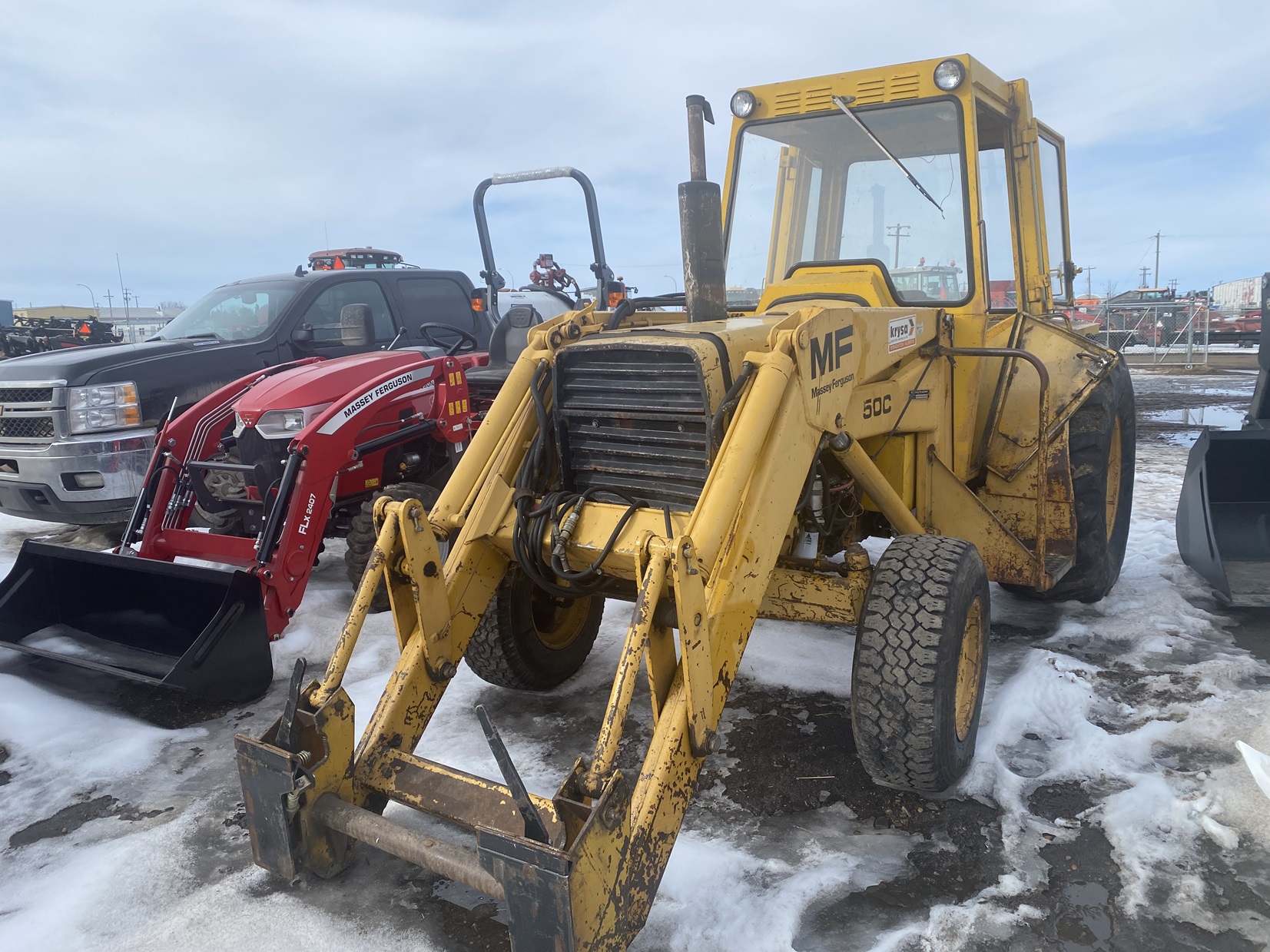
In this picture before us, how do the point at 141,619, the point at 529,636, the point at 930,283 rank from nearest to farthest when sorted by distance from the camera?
the point at 529,636
the point at 930,283
the point at 141,619

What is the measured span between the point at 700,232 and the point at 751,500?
1247 mm

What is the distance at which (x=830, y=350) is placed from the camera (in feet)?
10.8

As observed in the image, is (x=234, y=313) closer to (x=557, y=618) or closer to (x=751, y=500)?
(x=557, y=618)

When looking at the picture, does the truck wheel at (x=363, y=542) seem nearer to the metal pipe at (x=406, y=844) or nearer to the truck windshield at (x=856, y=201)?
the truck windshield at (x=856, y=201)

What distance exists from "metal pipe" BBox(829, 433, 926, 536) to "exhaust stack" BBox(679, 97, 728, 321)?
805mm

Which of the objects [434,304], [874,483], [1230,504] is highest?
[434,304]

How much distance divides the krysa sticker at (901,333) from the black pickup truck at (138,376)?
4.69 metres

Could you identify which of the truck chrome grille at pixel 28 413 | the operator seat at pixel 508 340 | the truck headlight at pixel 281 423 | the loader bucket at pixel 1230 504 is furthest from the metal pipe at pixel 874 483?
the truck chrome grille at pixel 28 413

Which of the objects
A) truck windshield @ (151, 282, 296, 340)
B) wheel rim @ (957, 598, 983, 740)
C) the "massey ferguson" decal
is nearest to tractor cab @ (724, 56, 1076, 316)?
wheel rim @ (957, 598, 983, 740)

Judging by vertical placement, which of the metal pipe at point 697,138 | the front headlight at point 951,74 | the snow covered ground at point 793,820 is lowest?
the snow covered ground at point 793,820

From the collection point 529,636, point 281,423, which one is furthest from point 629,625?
point 281,423

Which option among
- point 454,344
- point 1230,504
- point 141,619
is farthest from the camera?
point 454,344

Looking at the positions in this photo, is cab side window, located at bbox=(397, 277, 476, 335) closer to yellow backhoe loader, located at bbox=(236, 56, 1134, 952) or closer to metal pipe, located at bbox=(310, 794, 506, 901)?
yellow backhoe loader, located at bbox=(236, 56, 1134, 952)

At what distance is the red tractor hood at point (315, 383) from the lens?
561cm
